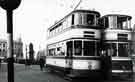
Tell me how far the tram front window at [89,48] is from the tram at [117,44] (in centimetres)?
198

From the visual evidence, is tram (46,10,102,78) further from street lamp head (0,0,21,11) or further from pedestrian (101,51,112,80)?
street lamp head (0,0,21,11)

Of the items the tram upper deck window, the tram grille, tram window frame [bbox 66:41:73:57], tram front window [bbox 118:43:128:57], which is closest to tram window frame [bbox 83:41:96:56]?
the tram grille

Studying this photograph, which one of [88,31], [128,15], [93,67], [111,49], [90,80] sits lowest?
[90,80]

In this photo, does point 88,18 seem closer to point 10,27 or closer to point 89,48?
point 89,48

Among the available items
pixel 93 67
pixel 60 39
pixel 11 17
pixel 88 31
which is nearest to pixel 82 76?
pixel 93 67

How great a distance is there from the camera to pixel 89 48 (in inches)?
551

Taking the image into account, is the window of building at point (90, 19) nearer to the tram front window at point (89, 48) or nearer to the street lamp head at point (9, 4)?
the tram front window at point (89, 48)

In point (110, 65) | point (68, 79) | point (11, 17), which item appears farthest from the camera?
point (110, 65)

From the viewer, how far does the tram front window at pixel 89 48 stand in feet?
45.8

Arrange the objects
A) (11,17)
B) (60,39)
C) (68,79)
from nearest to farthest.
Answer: (11,17)
(68,79)
(60,39)

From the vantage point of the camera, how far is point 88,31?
1427cm

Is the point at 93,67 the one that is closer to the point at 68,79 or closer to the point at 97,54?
the point at 97,54

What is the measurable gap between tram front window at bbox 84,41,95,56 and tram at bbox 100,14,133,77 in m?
1.98

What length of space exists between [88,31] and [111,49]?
2565 millimetres
